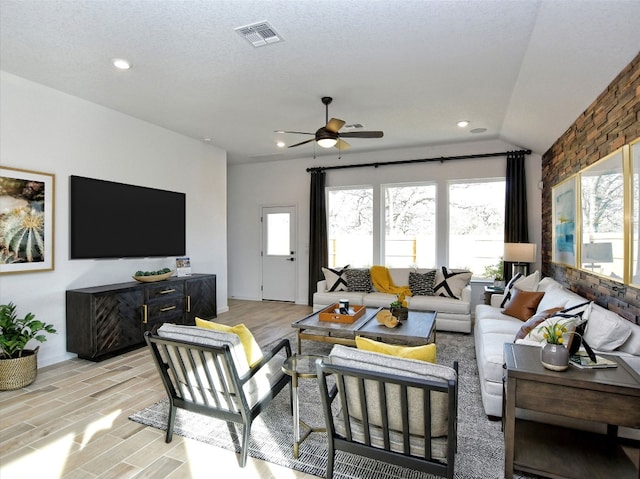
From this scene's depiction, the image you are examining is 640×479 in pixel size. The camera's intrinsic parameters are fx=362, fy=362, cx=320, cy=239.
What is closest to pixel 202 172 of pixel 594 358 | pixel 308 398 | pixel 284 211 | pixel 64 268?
pixel 284 211

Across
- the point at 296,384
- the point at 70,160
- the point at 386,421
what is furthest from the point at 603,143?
the point at 70,160

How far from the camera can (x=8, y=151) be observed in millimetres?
3527

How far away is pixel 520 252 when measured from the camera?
202 inches

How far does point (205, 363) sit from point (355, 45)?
104 inches

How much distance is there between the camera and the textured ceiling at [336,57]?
2.48 metres

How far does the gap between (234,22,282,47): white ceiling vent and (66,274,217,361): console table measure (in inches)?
117

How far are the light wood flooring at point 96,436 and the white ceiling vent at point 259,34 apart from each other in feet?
9.65

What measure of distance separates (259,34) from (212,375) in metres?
2.48

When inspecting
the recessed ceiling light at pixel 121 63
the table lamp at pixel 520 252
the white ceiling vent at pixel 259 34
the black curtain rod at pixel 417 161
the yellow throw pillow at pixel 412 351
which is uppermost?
the recessed ceiling light at pixel 121 63

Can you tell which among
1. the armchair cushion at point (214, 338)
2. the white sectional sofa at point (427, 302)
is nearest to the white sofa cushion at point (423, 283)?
the white sectional sofa at point (427, 302)

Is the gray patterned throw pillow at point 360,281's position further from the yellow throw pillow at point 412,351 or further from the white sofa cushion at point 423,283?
the yellow throw pillow at point 412,351

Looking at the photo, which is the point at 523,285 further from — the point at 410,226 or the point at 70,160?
the point at 70,160

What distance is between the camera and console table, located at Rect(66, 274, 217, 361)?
12.5 feet

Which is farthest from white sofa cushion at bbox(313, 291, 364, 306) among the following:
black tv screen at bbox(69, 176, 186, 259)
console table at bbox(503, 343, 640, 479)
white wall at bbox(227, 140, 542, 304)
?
console table at bbox(503, 343, 640, 479)
